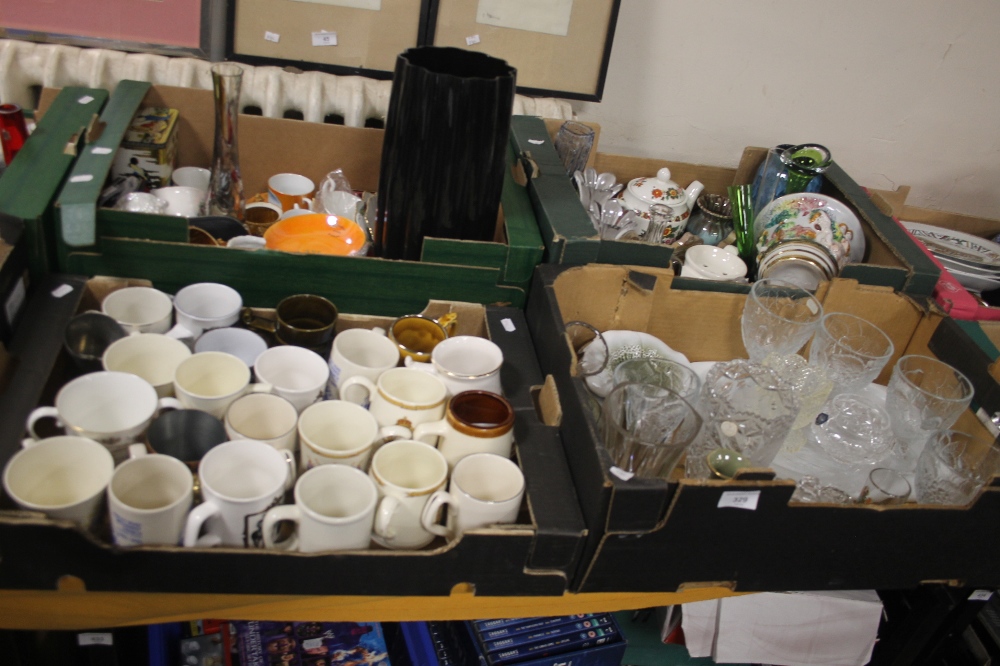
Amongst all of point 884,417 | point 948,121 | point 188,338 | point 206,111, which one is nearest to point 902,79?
point 948,121

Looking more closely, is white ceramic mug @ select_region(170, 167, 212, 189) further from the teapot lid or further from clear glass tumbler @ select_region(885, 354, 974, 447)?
clear glass tumbler @ select_region(885, 354, 974, 447)

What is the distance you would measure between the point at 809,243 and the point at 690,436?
22.4 inches

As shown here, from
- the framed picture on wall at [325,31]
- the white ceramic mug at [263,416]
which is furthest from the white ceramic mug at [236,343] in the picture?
the framed picture on wall at [325,31]

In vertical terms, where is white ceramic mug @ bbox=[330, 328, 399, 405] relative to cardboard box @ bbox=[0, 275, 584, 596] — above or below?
above

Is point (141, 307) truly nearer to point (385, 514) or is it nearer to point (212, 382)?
point (212, 382)

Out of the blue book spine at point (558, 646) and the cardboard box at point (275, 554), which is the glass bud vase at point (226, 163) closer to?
the cardboard box at point (275, 554)

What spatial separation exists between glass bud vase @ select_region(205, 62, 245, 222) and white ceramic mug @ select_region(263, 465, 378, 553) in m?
0.57

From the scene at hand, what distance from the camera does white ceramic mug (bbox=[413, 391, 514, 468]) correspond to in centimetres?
89

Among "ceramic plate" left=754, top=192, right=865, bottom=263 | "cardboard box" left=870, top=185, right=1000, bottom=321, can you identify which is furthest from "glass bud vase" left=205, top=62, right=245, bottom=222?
"cardboard box" left=870, top=185, right=1000, bottom=321

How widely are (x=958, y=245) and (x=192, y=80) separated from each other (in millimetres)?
1708

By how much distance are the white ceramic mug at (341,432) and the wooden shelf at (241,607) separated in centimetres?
15

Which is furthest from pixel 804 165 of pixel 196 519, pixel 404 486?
pixel 196 519

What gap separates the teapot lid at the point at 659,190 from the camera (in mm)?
1474

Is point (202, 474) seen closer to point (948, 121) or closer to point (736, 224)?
point (736, 224)
